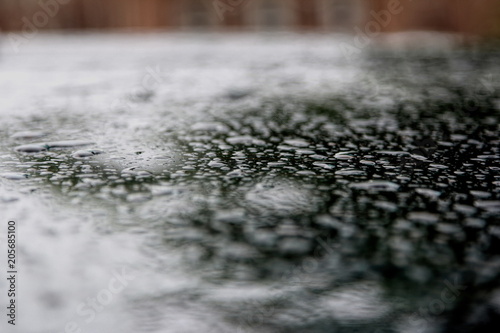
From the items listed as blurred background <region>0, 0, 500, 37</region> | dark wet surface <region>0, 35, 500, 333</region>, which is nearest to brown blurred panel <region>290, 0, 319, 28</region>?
blurred background <region>0, 0, 500, 37</region>

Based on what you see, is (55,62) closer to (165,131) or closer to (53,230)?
(165,131)

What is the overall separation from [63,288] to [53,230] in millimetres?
148

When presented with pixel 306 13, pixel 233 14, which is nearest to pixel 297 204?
pixel 233 14

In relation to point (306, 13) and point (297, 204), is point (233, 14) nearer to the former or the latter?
point (306, 13)

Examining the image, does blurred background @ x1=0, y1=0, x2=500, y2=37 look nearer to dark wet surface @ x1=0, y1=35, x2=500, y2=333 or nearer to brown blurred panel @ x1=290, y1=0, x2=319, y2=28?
brown blurred panel @ x1=290, y1=0, x2=319, y2=28

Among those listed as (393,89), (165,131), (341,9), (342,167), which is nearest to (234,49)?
(393,89)

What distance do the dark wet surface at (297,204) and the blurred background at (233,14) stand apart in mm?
9955

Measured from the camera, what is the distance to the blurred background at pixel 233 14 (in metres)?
11.2

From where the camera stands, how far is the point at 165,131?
3.92 feet

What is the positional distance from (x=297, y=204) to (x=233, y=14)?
1279 cm

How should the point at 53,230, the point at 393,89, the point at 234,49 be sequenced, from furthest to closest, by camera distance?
the point at 234,49 → the point at 393,89 → the point at 53,230

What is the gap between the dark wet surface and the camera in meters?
0.44

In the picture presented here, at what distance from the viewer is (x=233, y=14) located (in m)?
13.0

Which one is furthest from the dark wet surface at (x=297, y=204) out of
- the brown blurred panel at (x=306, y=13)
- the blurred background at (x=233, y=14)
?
the brown blurred panel at (x=306, y=13)
